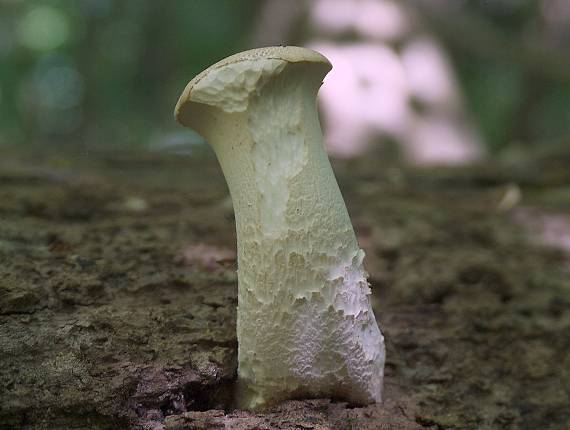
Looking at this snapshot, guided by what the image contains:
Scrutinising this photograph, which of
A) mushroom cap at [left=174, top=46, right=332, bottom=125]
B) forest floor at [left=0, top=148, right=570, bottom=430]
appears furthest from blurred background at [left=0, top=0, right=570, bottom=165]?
mushroom cap at [left=174, top=46, right=332, bottom=125]

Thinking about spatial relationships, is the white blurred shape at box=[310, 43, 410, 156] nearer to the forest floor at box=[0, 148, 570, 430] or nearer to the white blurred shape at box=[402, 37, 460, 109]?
the white blurred shape at box=[402, 37, 460, 109]

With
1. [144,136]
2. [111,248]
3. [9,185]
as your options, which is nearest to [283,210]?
[111,248]

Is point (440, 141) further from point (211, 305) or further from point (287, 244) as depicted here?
point (287, 244)

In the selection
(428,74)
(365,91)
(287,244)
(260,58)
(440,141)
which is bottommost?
(287,244)

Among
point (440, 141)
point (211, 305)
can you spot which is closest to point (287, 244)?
point (211, 305)

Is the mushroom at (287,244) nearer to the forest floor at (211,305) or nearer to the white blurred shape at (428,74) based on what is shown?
the forest floor at (211,305)

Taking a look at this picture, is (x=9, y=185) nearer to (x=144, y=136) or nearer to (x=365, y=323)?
(x=365, y=323)
